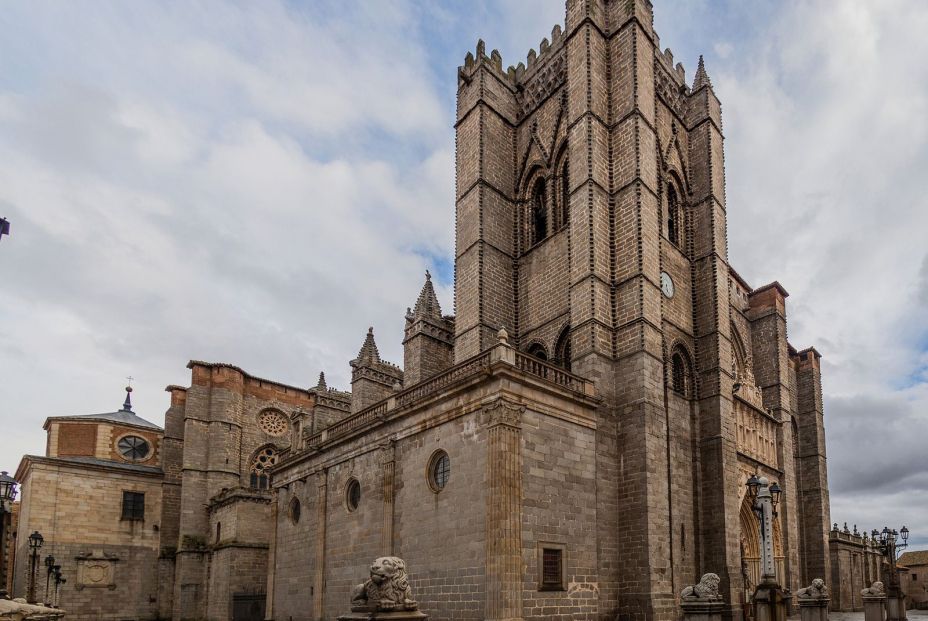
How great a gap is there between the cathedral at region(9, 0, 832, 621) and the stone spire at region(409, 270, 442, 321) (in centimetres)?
11

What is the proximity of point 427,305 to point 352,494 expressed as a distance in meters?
8.85

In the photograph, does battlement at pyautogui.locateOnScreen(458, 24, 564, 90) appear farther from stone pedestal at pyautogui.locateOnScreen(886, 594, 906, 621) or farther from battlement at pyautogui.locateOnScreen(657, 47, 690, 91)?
stone pedestal at pyautogui.locateOnScreen(886, 594, 906, 621)

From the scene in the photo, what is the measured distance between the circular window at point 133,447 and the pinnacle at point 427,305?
61.1 ft

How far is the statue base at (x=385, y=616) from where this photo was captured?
8.44 metres

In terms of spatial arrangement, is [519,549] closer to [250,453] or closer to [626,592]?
[626,592]

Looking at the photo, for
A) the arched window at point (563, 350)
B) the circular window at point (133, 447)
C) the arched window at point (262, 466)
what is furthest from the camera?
the circular window at point (133, 447)

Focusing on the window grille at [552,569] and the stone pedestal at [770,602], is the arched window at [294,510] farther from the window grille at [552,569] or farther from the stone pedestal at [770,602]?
the stone pedestal at [770,602]

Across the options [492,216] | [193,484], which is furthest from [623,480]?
[193,484]

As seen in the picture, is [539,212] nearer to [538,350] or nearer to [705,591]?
[538,350]

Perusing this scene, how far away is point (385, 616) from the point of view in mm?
8547

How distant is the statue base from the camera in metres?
8.44

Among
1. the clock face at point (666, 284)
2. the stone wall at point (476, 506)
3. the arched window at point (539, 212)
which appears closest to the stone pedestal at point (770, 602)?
→ the stone wall at point (476, 506)

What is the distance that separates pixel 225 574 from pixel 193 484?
231 inches

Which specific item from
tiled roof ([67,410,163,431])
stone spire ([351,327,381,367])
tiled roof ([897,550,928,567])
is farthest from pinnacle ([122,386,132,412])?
tiled roof ([897,550,928,567])
